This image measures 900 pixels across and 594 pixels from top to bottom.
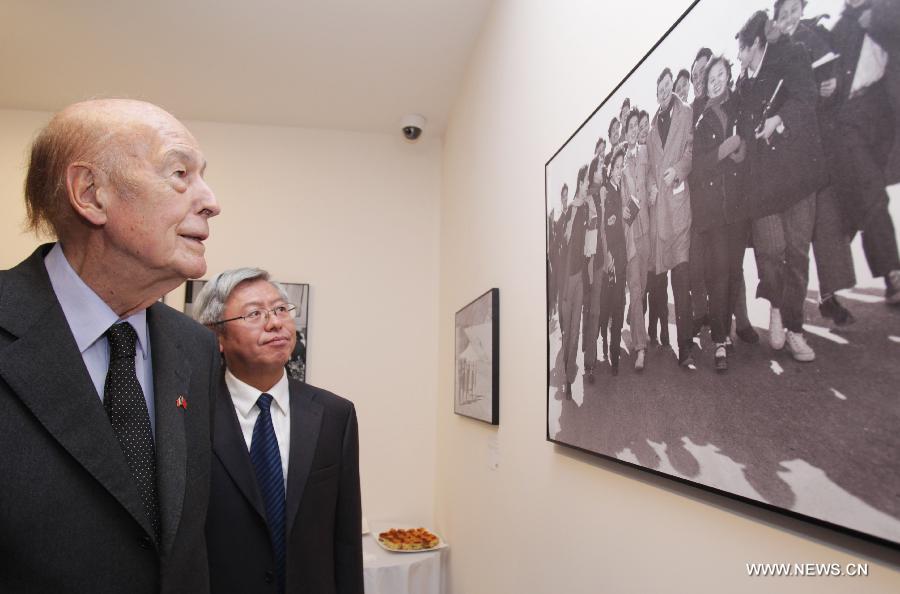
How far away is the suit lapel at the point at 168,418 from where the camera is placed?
95 centimetres

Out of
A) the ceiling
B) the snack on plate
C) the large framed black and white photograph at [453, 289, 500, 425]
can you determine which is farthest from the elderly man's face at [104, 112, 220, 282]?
the snack on plate

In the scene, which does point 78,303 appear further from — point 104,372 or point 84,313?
point 104,372

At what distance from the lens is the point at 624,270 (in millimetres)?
1148

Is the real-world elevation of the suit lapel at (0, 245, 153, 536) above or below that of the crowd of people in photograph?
below

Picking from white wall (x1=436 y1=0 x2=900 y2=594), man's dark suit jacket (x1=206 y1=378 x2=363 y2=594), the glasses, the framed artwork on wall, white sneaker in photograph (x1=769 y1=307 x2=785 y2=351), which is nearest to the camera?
white sneaker in photograph (x1=769 y1=307 x2=785 y2=351)

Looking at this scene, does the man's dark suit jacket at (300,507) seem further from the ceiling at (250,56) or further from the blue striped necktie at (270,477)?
the ceiling at (250,56)

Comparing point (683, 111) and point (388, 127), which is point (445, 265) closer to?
point (388, 127)

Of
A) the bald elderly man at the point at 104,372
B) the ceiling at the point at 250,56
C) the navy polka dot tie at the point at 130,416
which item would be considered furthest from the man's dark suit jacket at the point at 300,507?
the ceiling at the point at 250,56

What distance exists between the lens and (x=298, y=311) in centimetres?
368

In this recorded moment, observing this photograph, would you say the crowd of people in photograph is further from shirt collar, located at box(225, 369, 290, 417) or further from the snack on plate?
the snack on plate

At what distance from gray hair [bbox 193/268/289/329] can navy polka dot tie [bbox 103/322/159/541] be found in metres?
0.95

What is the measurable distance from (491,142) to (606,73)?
1194 millimetres

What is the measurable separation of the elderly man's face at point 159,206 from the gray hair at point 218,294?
3.11 feet

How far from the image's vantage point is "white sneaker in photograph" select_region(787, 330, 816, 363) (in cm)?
67
